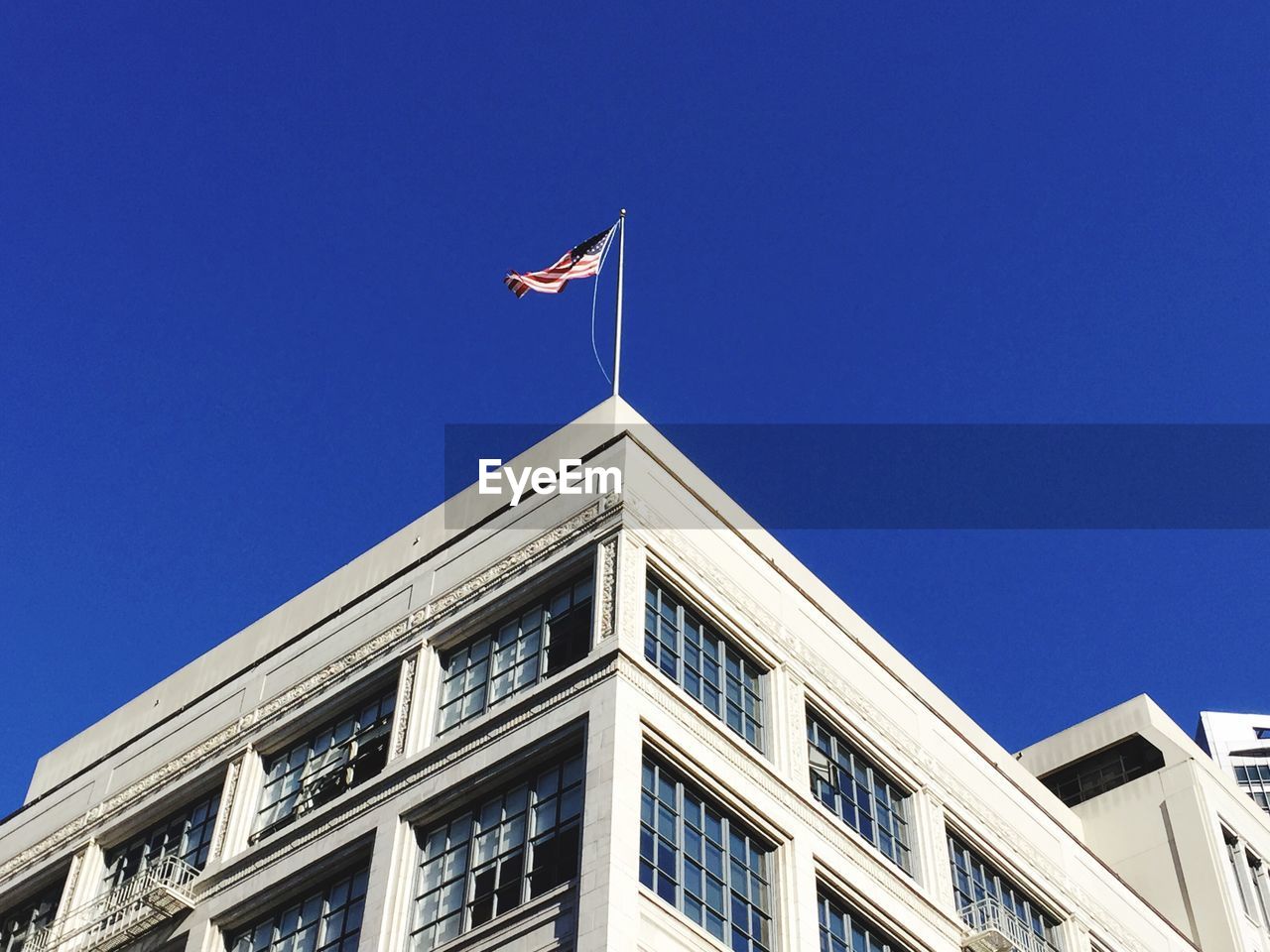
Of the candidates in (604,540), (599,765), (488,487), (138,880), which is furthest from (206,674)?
(599,765)

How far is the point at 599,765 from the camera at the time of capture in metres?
26.7

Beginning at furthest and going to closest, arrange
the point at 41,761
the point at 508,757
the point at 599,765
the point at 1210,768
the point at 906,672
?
the point at 1210,768, the point at 41,761, the point at 906,672, the point at 508,757, the point at 599,765

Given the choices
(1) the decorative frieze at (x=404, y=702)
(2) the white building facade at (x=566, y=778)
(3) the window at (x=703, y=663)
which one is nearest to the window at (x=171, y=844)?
(2) the white building facade at (x=566, y=778)

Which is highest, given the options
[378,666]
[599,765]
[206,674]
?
[206,674]

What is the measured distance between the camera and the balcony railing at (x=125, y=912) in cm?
3228

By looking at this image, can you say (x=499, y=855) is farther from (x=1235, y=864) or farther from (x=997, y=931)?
(x=1235, y=864)

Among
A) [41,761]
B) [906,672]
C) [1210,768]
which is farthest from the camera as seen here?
[1210,768]

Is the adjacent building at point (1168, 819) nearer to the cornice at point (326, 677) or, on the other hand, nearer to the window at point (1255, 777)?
the cornice at point (326, 677)

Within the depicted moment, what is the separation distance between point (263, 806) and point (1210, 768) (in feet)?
96.5

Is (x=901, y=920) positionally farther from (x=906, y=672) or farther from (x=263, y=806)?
(x=263, y=806)

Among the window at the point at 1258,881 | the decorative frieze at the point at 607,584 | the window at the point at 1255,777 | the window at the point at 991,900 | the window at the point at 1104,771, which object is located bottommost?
the window at the point at 991,900

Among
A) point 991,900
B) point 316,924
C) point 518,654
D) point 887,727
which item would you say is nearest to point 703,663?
point 518,654

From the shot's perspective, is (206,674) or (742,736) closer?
(742,736)

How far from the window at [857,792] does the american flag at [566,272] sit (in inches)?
461
